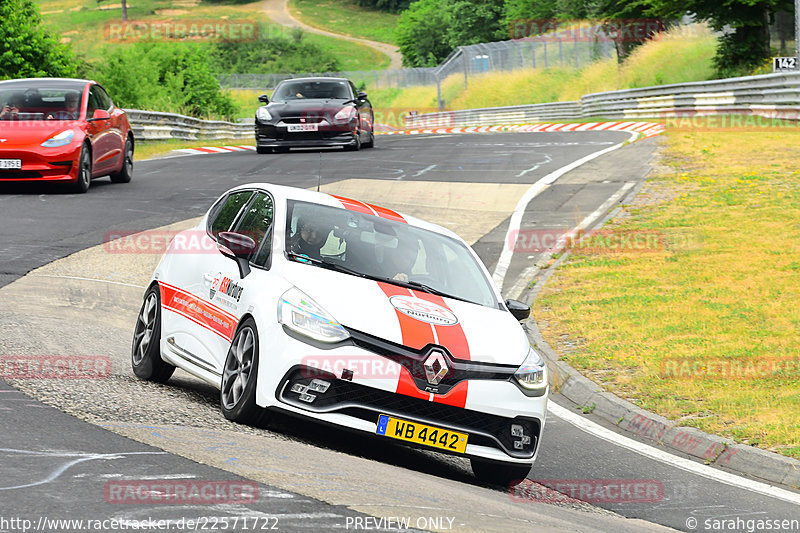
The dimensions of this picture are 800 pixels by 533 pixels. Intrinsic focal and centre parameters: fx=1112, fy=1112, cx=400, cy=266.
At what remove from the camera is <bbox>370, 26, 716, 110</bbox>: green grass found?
4631 cm

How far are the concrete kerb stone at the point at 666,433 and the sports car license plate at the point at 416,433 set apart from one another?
7.89 feet

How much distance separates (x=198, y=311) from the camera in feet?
24.8

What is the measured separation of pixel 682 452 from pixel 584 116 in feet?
125

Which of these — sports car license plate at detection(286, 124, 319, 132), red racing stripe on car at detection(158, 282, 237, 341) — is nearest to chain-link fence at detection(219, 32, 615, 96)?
sports car license plate at detection(286, 124, 319, 132)

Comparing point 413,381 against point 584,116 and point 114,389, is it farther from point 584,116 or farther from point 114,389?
point 584,116

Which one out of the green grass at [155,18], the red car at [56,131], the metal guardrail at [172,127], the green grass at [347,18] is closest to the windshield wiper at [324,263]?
the red car at [56,131]

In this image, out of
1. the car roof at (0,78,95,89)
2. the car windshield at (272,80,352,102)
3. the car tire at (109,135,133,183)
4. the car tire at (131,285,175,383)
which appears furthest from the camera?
the car windshield at (272,80,352,102)

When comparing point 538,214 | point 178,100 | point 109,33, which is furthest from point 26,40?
point 109,33

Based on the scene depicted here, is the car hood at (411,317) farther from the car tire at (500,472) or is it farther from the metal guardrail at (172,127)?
the metal guardrail at (172,127)

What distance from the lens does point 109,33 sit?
125 metres

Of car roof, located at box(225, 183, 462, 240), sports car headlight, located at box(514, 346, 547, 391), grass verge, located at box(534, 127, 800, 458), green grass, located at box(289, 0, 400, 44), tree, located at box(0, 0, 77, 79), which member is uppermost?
green grass, located at box(289, 0, 400, 44)

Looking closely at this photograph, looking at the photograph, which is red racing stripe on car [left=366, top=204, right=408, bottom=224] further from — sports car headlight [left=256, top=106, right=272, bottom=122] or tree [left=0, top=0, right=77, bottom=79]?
tree [left=0, top=0, right=77, bottom=79]

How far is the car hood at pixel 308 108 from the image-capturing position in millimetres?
25281

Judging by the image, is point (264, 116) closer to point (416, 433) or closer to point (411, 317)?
point (411, 317)
